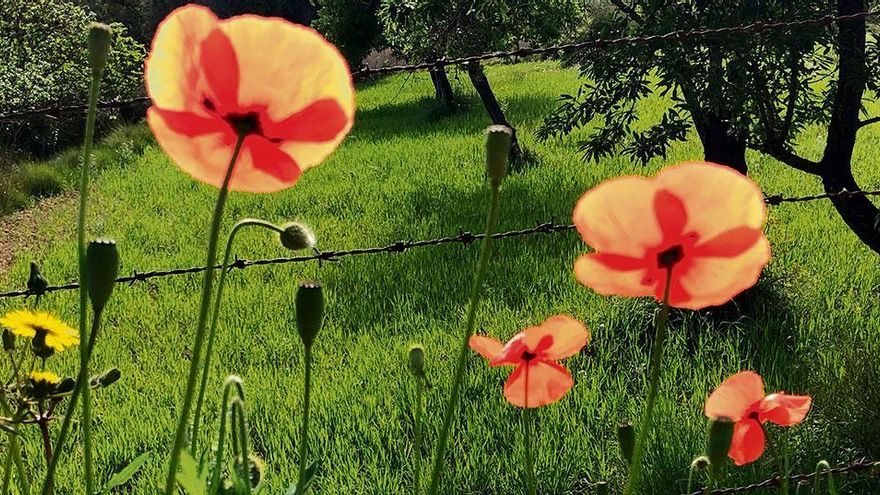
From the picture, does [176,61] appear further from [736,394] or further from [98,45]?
[736,394]

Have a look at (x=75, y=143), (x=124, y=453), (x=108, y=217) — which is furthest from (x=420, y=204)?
(x=75, y=143)

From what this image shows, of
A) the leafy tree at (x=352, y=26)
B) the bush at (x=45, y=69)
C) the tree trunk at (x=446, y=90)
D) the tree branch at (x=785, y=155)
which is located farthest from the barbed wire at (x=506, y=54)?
the leafy tree at (x=352, y=26)

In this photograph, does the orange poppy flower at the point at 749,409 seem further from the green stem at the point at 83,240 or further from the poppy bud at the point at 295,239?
the green stem at the point at 83,240

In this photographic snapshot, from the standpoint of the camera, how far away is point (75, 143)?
41.1 ft

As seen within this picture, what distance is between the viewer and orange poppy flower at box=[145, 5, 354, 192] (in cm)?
54

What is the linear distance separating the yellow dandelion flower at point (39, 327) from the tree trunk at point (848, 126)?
2.57 meters

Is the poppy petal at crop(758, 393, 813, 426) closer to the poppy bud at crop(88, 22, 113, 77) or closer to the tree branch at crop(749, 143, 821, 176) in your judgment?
the poppy bud at crop(88, 22, 113, 77)

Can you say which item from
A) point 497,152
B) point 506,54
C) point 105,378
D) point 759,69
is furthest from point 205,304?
point 759,69

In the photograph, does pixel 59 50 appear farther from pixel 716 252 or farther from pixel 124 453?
pixel 716 252

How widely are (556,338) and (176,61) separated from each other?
40cm

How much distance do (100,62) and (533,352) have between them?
427mm

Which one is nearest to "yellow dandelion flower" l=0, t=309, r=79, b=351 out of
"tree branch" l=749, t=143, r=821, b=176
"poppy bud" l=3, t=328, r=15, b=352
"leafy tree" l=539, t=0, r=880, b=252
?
"poppy bud" l=3, t=328, r=15, b=352

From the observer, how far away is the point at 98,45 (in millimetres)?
585

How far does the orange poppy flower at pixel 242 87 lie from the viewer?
0.54m
